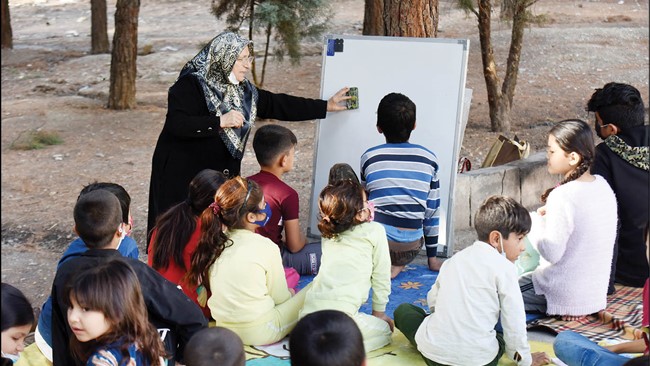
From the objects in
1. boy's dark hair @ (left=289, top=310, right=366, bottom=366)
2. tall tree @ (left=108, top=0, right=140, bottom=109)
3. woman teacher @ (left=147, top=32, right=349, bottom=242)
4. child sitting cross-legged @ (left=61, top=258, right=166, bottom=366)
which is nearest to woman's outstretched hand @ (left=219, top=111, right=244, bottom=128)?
woman teacher @ (left=147, top=32, right=349, bottom=242)

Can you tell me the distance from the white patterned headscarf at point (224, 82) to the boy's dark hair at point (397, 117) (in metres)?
0.83

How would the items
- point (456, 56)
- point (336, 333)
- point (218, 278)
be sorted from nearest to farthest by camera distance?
point (336, 333), point (218, 278), point (456, 56)

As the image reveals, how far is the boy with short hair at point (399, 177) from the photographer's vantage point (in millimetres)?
4645

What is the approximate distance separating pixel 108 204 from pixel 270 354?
116 cm

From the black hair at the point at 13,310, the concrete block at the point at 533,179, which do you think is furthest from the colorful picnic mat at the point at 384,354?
the concrete block at the point at 533,179

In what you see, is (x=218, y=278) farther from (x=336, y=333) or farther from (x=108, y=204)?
(x=336, y=333)

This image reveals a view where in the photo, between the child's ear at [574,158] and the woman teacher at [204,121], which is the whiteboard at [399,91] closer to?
the woman teacher at [204,121]

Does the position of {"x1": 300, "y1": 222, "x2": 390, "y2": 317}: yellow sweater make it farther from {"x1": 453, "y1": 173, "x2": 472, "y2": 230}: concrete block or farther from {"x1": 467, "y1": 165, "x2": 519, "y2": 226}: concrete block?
{"x1": 467, "y1": 165, "x2": 519, "y2": 226}: concrete block

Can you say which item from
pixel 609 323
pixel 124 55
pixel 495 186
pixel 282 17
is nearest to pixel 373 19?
pixel 282 17

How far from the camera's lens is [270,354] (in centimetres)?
382

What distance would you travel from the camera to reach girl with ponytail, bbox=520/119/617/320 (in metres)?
3.98

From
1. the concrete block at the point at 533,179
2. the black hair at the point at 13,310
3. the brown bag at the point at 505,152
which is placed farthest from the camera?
the brown bag at the point at 505,152

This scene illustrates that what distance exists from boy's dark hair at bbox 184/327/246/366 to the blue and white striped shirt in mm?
1995

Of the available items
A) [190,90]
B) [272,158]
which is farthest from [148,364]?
[190,90]
